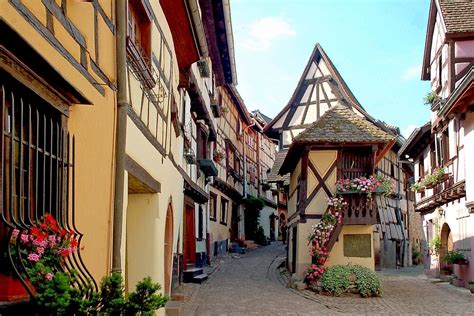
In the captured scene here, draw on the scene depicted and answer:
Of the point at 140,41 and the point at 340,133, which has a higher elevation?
the point at 140,41

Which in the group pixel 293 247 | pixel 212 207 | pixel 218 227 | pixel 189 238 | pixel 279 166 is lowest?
pixel 293 247

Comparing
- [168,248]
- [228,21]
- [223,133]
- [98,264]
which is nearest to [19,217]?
[98,264]

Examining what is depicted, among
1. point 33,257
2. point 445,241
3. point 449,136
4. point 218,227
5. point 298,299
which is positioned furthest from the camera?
point 218,227

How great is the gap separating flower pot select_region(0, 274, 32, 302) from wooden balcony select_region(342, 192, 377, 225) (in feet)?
38.7

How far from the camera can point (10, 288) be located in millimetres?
3402

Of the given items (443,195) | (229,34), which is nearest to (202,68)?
(229,34)

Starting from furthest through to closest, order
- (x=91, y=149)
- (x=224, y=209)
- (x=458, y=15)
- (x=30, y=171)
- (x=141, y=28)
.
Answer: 1. (x=224, y=209)
2. (x=458, y=15)
3. (x=141, y=28)
4. (x=91, y=149)
5. (x=30, y=171)

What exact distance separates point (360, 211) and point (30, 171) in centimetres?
1174

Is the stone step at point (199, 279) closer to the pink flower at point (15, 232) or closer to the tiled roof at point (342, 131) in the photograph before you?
the tiled roof at point (342, 131)

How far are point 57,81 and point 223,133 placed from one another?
21.2 m

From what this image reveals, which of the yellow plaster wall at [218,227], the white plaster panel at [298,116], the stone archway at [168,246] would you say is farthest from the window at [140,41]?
the white plaster panel at [298,116]

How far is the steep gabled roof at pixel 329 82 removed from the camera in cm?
2152

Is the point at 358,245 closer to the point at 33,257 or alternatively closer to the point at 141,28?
the point at 141,28

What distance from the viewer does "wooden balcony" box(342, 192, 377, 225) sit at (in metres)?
14.5
